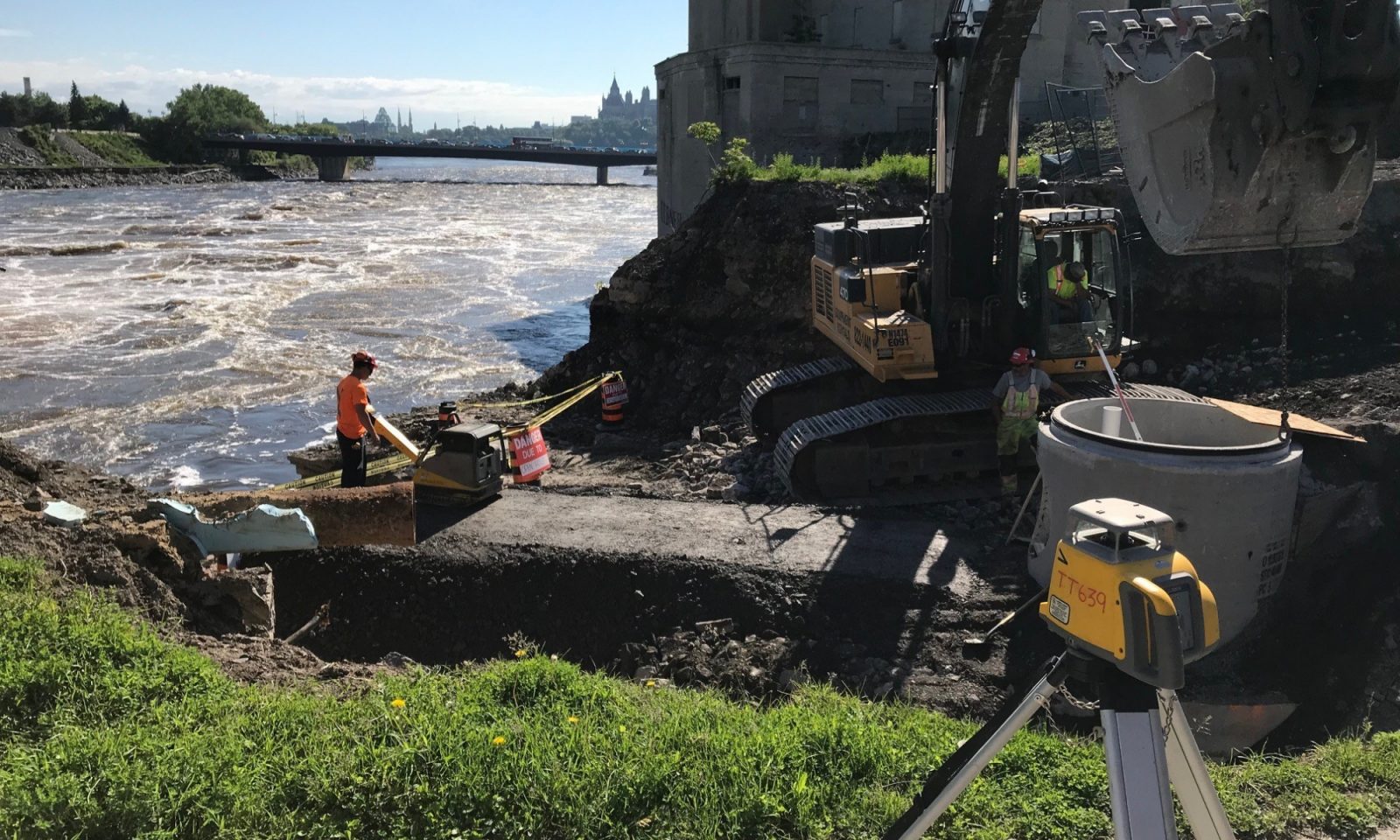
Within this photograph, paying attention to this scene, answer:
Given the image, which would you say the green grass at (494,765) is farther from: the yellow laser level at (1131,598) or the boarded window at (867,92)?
the boarded window at (867,92)

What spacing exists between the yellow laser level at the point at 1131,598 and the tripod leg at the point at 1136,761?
14 centimetres

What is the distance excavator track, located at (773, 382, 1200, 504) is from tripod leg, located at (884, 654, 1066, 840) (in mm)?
7439

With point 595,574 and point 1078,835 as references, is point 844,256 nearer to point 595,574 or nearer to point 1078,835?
point 595,574

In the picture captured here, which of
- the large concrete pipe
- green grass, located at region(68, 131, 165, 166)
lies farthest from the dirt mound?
green grass, located at region(68, 131, 165, 166)

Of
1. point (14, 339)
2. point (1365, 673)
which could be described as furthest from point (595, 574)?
point (14, 339)

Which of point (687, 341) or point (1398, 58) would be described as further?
point (687, 341)

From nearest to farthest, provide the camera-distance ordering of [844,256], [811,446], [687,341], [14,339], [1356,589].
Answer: [1356,589] < [811,446] < [844,256] < [687,341] < [14,339]

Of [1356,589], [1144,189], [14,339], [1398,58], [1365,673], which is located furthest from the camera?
[14,339]

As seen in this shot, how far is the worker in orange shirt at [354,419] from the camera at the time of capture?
998cm

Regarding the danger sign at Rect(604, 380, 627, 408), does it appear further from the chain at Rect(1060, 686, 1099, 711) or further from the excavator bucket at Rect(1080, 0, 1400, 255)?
the chain at Rect(1060, 686, 1099, 711)

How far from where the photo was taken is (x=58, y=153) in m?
84.8

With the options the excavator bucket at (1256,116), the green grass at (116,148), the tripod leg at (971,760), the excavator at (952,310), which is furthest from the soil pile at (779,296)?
the green grass at (116,148)

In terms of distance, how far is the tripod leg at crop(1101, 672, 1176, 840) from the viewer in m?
2.94

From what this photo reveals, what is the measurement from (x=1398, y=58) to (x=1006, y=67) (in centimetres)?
538
